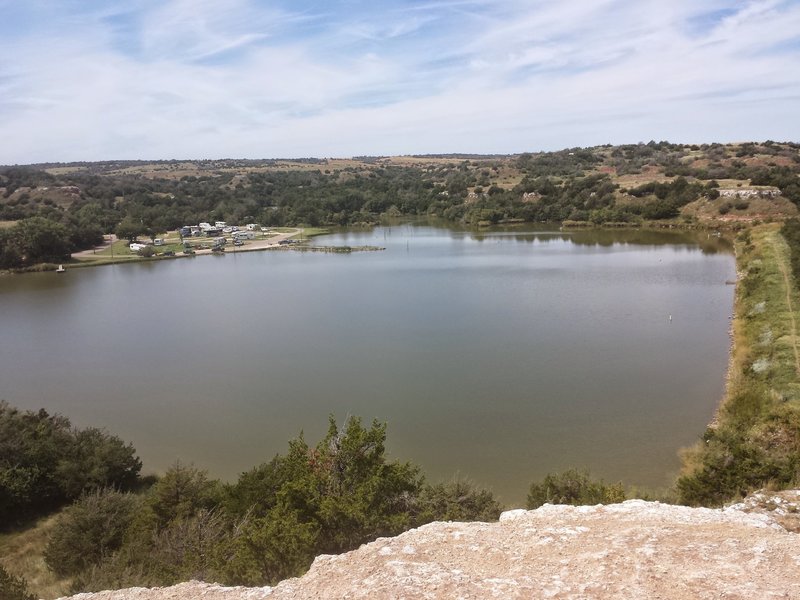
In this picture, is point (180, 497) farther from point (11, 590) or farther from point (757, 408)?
point (757, 408)

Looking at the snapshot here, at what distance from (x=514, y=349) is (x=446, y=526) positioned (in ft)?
45.7

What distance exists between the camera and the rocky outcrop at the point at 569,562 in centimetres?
504

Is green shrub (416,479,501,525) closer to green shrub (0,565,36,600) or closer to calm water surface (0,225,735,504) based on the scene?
calm water surface (0,225,735,504)

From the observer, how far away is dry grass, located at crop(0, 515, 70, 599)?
884 centimetres

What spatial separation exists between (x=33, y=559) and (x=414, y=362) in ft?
39.7

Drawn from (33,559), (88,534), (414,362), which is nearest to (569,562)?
(88,534)

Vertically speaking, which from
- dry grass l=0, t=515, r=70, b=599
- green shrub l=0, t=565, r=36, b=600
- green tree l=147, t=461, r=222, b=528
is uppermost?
green shrub l=0, t=565, r=36, b=600

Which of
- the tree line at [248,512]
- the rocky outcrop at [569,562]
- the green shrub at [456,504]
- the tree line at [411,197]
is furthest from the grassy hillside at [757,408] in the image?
the tree line at [411,197]

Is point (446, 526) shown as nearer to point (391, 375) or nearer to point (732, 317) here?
point (391, 375)

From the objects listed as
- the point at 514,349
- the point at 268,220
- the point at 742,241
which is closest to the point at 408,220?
the point at 268,220

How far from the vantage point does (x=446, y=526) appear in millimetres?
6918

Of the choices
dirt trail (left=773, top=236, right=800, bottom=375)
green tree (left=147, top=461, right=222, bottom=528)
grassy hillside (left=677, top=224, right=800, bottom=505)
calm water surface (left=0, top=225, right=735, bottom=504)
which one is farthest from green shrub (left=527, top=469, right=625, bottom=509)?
dirt trail (left=773, top=236, right=800, bottom=375)

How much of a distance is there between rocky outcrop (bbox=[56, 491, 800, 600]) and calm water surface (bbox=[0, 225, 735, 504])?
5.30 metres

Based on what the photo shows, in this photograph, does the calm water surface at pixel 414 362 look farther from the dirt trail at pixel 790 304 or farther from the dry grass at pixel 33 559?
the dry grass at pixel 33 559
